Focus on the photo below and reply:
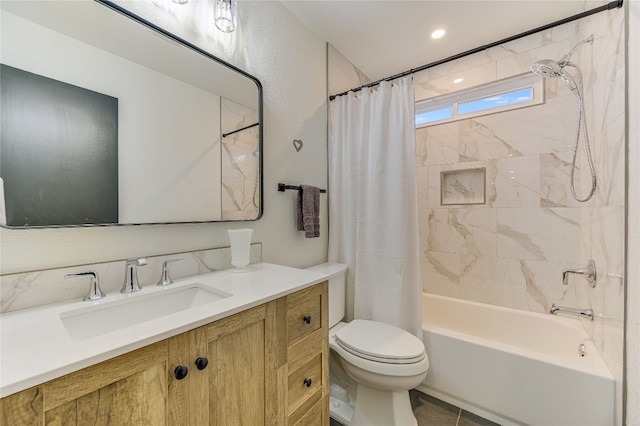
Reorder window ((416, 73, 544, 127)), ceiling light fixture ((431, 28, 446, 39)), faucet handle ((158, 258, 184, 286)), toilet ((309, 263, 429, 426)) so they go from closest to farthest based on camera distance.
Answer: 1. faucet handle ((158, 258, 184, 286))
2. toilet ((309, 263, 429, 426))
3. ceiling light fixture ((431, 28, 446, 39))
4. window ((416, 73, 544, 127))

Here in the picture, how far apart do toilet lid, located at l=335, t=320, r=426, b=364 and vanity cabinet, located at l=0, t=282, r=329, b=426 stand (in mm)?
318

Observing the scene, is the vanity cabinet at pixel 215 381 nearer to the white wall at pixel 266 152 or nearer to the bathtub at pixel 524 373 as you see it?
the white wall at pixel 266 152

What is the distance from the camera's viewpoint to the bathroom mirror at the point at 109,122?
78cm

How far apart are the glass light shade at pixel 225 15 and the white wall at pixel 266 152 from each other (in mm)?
40

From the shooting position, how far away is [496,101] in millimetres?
2113

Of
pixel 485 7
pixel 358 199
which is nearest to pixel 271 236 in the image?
pixel 358 199

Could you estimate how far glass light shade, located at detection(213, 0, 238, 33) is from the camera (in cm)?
124

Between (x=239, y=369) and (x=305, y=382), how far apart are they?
370 mm

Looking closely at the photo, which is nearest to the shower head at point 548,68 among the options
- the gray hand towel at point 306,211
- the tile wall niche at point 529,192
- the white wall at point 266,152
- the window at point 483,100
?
the tile wall niche at point 529,192

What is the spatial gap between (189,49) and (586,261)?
2575 millimetres

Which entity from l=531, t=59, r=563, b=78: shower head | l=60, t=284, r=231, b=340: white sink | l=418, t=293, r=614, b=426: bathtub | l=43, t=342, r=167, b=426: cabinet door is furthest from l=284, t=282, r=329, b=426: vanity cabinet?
l=531, t=59, r=563, b=78: shower head

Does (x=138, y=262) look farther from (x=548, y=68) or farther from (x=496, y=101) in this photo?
(x=496, y=101)


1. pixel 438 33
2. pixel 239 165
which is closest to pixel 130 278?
pixel 239 165

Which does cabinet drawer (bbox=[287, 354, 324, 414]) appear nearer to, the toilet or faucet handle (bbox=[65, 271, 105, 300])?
the toilet
